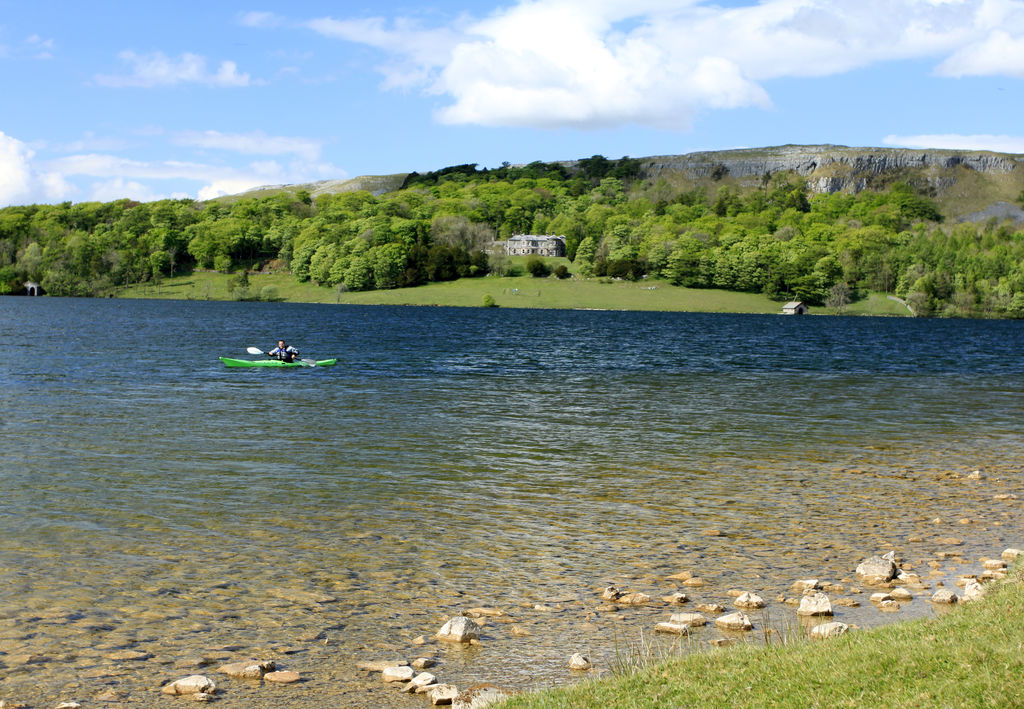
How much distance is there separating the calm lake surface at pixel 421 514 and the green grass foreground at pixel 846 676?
1832 mm

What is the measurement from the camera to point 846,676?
881 centimetres

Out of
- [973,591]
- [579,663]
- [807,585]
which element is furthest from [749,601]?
[579,663]

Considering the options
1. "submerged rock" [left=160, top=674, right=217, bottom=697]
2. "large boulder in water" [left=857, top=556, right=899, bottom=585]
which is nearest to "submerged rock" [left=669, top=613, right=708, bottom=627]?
"large boulder in water" [left=857, top=556, right=899, bottom=585]

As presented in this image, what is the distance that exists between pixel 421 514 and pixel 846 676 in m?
11.8

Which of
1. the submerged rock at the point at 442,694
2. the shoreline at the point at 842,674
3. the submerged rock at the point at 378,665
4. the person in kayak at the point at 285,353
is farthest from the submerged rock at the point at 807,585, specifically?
the person in kayak at the point at 285,353

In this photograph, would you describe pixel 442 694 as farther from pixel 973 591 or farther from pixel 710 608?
pixel 973 591

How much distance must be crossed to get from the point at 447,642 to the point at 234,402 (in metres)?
30.1

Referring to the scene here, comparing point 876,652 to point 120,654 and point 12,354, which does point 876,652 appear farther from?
point 12,354

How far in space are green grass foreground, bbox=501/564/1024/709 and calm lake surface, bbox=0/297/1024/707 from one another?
1832 mm

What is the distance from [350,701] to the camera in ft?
32.9

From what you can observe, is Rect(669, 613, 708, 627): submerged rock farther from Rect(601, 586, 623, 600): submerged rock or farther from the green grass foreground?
the green grass foreground

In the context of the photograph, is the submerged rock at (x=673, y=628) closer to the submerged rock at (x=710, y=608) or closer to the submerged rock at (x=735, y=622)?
the submerged rock at (x=735, y=622)

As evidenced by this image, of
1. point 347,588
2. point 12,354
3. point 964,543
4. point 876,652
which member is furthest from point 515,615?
point 12,354

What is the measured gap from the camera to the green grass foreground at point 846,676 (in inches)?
327
